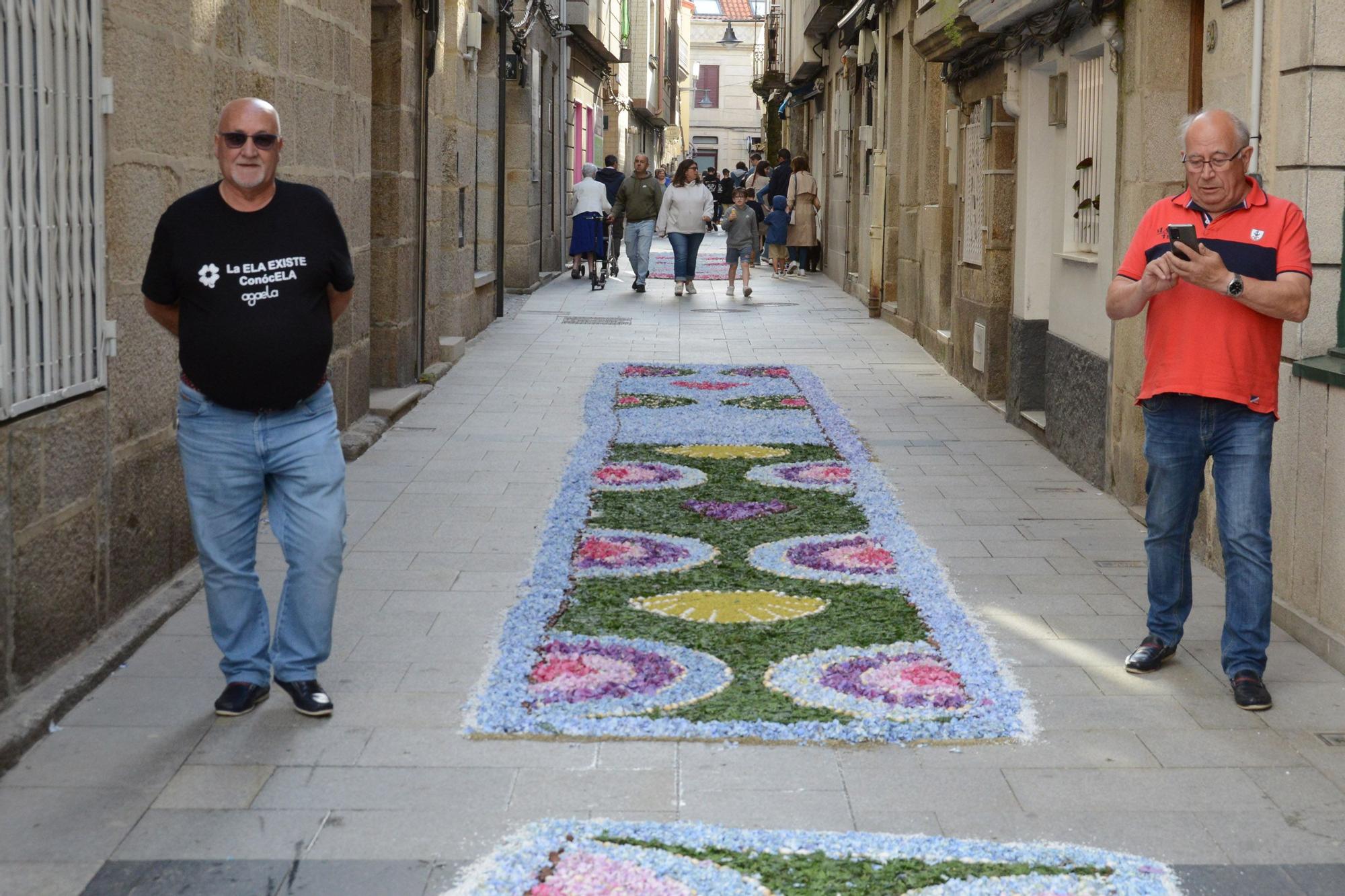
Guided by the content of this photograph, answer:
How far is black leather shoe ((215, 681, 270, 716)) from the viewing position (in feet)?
17.0

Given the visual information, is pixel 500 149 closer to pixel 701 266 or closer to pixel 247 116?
pixel 701 266

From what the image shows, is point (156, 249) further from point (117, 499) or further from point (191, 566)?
point (191, 566)

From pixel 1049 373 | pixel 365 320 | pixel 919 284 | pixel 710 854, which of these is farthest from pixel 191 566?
pixel 919 284

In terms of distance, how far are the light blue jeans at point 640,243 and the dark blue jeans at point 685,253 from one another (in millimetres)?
465

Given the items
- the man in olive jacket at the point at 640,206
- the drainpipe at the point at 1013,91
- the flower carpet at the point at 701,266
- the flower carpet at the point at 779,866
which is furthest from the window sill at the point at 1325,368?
the flower carpet at the point at 701,266

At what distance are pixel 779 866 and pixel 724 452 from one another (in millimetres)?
6428

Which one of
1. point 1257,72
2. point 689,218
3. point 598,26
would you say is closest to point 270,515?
point 1257,72

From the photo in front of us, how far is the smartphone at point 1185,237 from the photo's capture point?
16.8ft

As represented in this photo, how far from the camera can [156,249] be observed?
499 cm

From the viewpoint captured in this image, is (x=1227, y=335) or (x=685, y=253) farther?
(x=685, y=253)

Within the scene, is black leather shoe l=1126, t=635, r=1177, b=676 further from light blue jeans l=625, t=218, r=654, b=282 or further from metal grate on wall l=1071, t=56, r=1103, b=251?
light blue jeans l=625, t=218, r=654, b=282

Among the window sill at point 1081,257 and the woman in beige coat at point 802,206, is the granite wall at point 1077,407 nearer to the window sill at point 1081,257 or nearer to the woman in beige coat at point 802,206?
the window sill at point 1081,257

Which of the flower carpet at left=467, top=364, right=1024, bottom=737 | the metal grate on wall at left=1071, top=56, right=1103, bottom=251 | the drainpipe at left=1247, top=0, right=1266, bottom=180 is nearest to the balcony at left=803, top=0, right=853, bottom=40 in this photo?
the metal grate on wall at left=1071, top=56, right=1103, bottom=251

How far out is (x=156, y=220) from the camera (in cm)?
669
